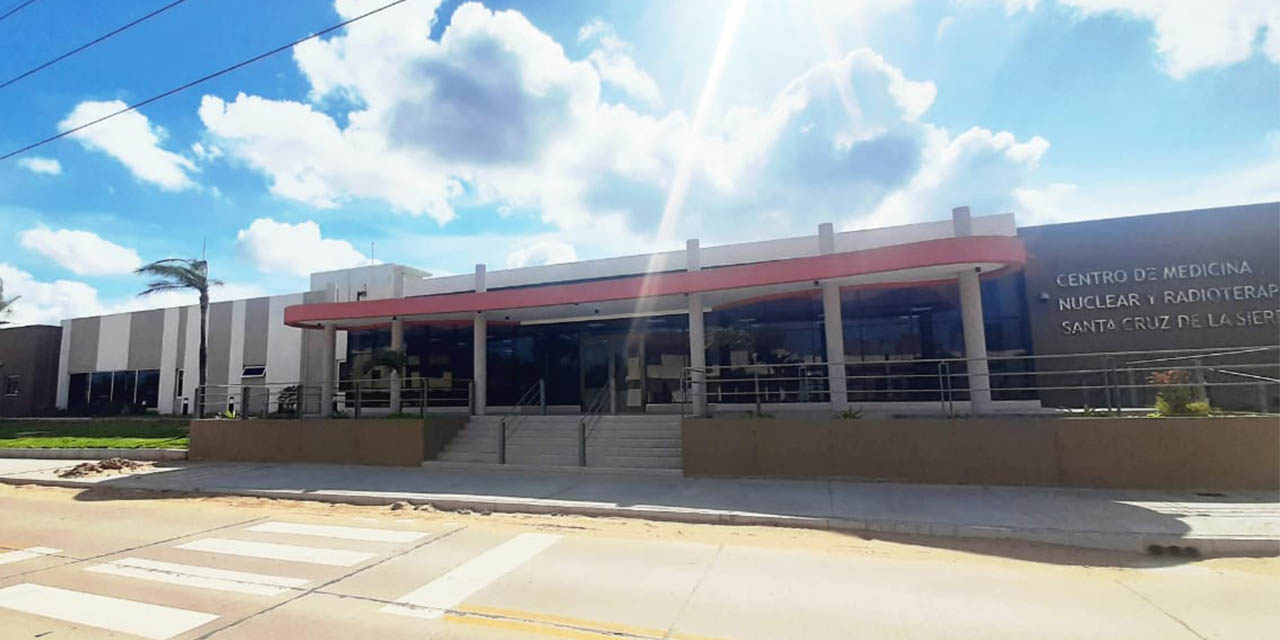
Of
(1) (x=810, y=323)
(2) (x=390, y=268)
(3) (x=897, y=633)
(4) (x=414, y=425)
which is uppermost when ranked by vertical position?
(2) (x=390, y=268)

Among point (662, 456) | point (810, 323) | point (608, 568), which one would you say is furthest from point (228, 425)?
point (810, 323)

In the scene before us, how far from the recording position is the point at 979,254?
467 inches

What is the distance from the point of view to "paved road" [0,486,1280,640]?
4.91 metres

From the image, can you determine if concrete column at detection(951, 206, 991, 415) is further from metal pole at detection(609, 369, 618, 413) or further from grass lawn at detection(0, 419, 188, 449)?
grass lawn at detection(0, 419, 188, 449)

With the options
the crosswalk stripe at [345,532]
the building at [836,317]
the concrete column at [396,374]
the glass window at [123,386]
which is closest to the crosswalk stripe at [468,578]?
the crosswalk stripe at [345,532]

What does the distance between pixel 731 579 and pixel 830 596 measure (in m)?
0.99

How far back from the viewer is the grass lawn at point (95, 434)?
18823mm

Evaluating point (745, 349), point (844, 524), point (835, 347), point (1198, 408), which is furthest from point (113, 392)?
point (1198, 408)

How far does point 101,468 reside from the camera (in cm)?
1527

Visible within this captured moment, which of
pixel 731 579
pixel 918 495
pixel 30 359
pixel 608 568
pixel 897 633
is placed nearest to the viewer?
pixel 897 633

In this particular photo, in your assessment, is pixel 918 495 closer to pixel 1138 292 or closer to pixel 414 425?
pixel 1138 292

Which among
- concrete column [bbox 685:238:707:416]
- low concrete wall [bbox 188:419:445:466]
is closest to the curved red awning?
concrete column [bbox 685:238:707:416]

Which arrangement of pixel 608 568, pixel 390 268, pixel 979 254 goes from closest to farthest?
pixel 608 568 < pixel 979 254 < pixel 390 268

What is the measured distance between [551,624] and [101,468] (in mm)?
16368
